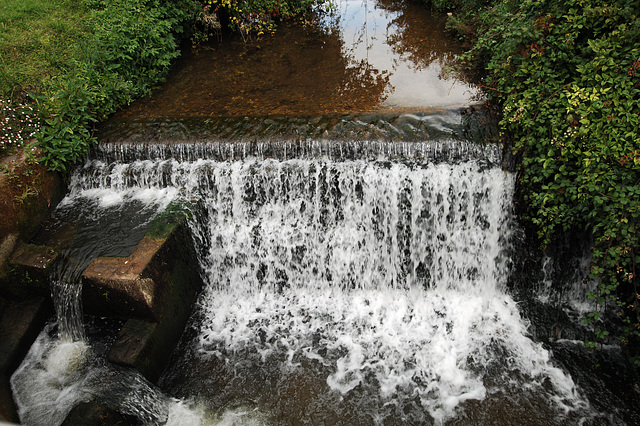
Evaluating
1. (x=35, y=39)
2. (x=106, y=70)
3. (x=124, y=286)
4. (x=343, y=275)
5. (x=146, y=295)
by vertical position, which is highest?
(x=35, y=39)

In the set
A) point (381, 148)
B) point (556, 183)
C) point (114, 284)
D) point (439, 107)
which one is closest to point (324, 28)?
point (439, 107)

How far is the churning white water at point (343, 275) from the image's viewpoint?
4.54 meters

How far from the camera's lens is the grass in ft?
19.8

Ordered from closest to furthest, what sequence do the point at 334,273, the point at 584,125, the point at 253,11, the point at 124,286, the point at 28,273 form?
1. the point at 584,125
2. the point at 124,286
3. the point at 28,273
4. the point at 334,273
5. the point at 253,11

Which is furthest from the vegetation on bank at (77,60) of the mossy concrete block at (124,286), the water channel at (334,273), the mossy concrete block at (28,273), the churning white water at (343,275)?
the mossy concrete block at (124,286)

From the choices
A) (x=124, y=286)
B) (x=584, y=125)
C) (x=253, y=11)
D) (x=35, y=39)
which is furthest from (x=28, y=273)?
(x=253, y=11)

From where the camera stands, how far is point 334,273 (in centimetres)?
566

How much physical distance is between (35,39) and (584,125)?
27.7ft

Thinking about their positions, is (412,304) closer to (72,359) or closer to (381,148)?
(381,148)

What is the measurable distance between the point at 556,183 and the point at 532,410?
2.47 metres

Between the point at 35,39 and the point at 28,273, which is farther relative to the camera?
the point at 35,39

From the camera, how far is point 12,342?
14.8 ft

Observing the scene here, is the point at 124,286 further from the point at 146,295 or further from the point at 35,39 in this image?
the point at 35,39

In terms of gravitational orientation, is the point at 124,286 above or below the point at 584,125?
below
